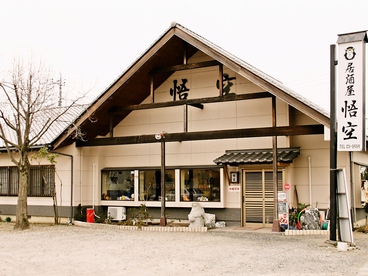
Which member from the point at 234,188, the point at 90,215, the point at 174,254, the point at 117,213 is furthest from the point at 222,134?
the point at 90,215

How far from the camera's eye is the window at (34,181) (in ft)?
56.1

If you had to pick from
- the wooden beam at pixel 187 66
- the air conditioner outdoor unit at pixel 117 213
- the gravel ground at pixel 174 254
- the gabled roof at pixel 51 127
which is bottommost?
the gravel ground at pixel 174 254

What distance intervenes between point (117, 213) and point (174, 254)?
7.19 metres

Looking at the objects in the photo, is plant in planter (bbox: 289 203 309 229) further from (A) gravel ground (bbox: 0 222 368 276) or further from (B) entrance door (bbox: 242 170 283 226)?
(B) entrance door (bbox: 242 170 283 226)

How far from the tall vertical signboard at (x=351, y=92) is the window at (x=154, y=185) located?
7.06 metres

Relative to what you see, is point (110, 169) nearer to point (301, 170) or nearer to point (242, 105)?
point (242, 105)

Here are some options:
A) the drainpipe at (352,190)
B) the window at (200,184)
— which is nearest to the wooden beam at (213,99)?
the window at (200,184)

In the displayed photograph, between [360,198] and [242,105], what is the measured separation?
460cm

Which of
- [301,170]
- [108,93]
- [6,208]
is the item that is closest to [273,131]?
[301,170]

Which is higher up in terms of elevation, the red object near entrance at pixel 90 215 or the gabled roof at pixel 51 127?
the gabled roof at pixel 51 127

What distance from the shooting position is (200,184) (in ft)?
51.4

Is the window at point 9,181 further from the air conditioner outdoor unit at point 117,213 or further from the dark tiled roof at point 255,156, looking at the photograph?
the dark tiled roof at point 255,156

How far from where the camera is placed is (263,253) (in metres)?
9.73

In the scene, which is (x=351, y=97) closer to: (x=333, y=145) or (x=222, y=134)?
(x=333, y=145)
